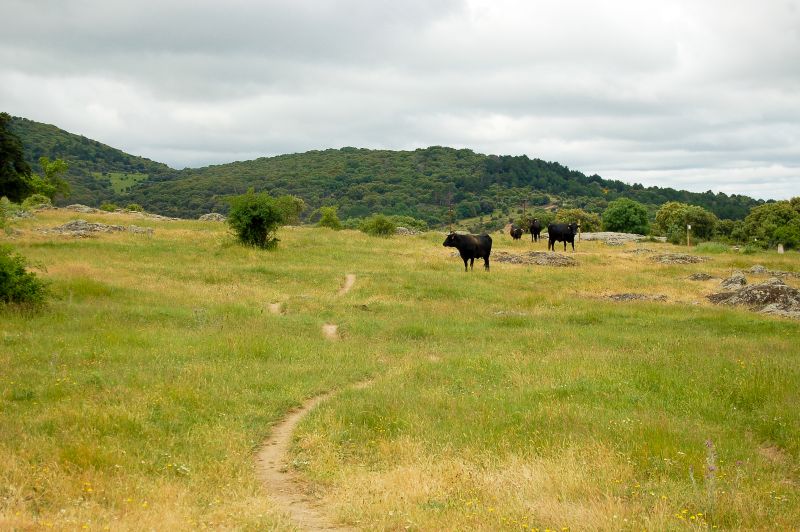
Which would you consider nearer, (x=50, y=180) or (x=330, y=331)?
(x=330, y=331)

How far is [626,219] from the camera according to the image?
98.3m

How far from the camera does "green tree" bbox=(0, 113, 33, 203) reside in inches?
1672

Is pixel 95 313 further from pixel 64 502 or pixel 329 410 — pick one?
pixel 64 502

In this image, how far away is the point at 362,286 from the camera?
95.5 feet

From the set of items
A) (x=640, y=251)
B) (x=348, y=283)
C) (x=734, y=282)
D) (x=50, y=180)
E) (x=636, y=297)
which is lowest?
(x=348, y=283)

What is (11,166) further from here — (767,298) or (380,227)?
(767,298)

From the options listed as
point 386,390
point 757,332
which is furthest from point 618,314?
point 386,390

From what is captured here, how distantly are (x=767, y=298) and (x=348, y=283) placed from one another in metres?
18.3

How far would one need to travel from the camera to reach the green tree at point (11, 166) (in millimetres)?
42469

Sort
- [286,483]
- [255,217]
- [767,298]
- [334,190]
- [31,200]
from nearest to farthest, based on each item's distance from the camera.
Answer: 1. [286,483]
2. [31,200]
3. [767,298]
4. [255,217]
5. [334,190]

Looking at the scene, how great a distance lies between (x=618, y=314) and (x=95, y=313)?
18013mm

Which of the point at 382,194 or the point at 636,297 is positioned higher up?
the point at 382,194

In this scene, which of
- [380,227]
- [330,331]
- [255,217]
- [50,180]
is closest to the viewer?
[330,331]

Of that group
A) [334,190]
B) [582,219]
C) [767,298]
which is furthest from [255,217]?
[334,190]
